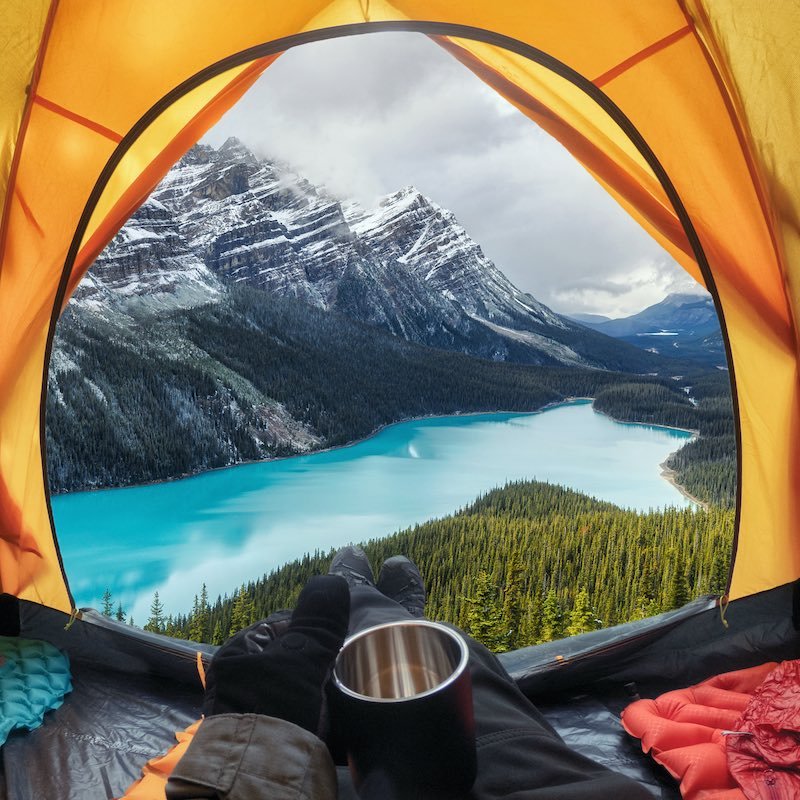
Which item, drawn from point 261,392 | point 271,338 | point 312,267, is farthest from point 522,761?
point 312,267

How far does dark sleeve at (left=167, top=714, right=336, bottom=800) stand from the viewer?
0.64 m

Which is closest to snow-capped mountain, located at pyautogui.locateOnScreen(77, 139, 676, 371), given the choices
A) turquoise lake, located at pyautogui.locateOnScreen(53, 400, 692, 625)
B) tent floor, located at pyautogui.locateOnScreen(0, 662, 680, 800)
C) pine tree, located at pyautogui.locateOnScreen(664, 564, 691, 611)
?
turquoise lake, located at pyautogui.locateOnScreen(53, 400, 692, 625)

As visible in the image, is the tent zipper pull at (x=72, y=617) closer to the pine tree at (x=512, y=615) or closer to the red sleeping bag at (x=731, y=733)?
the red sleeping bag at (x=731, y=733)

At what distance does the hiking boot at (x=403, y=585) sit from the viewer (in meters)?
2.03

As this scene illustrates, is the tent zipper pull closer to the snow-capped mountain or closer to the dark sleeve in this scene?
the dark sleeve

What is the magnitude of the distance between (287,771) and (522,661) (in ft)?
4.44

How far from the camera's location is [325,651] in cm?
89

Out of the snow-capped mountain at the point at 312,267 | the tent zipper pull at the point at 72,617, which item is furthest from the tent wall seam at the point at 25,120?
the snow-capped mountain at the point at 312,267

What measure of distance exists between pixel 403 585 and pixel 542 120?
169 cm

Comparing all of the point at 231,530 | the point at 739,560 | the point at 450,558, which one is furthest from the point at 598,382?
the point at 739,560

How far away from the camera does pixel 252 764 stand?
0.66 metres

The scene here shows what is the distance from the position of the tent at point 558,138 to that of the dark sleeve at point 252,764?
1.11 metres

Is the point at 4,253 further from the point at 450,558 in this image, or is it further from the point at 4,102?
the point at 450,558

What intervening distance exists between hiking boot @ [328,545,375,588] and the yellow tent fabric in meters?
0.93
